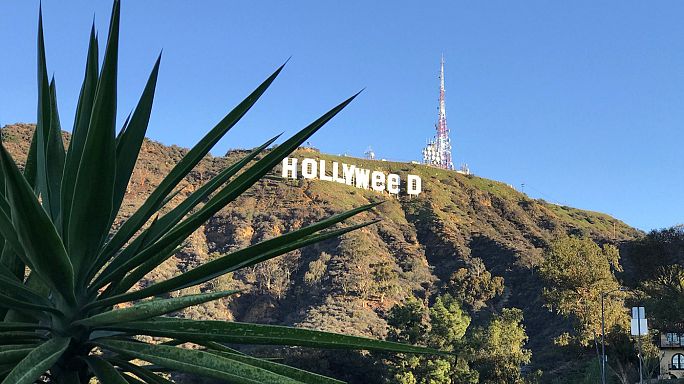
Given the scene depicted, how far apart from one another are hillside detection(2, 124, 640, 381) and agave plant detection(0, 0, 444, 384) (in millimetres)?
59325

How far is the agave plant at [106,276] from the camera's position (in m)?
2.72

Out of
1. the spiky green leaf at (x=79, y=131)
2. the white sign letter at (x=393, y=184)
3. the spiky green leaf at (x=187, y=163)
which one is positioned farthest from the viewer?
the white sign letter at (x=393, y=184)

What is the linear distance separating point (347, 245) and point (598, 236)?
3773 cm

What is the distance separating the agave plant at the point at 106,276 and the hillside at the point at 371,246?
59.3m

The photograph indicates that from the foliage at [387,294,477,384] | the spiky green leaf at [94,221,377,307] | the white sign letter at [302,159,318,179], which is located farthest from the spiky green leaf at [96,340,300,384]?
the white sign letter at [302,159,318,179]

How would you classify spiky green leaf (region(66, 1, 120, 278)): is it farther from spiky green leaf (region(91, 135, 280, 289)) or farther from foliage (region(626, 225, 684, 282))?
foliage (region(626, 225, 684, 282))

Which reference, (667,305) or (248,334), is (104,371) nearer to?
(248,334)

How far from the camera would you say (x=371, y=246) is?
304 ft

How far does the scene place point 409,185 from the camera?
378 ft

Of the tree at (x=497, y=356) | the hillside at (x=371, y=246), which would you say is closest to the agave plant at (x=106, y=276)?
the tree at (x=497, y=356)

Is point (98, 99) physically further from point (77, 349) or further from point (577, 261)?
point (577, 261)

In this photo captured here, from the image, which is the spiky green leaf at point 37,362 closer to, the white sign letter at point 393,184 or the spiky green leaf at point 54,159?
the spiky green leaf at point 54,159

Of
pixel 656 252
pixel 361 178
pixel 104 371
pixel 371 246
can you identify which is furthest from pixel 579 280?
pixel 361 178

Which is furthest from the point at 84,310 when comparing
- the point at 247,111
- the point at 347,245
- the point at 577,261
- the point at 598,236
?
the point at 598,236
